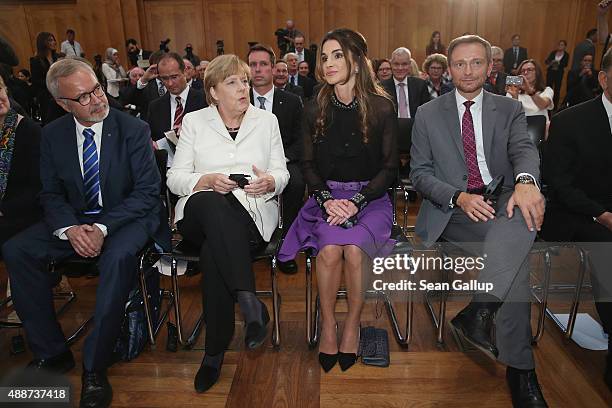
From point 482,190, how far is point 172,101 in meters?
2.56

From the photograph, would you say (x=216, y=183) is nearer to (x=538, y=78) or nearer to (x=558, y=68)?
(x=538, y=78)

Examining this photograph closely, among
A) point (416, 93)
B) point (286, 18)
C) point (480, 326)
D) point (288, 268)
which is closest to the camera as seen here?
point (480, 326)

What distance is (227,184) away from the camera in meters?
2.17

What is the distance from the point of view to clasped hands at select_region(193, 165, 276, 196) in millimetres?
2180

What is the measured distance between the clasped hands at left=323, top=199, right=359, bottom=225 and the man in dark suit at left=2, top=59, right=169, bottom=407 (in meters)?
0.89

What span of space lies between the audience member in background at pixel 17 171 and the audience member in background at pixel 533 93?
3.99m

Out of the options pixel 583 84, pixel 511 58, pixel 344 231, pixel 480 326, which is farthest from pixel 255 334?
pixel 511 58

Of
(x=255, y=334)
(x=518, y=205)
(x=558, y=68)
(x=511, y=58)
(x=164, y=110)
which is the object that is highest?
(x=511, y=58)

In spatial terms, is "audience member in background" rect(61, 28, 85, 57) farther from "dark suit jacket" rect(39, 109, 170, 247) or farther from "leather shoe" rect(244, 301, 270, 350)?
"leather shoe" rect(244, 301, 270, 350)

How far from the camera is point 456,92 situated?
237cm

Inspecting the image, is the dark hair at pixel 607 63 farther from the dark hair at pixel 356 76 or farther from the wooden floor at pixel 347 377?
the wooden floor at pixel 347 377

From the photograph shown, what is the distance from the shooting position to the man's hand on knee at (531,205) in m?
1.95

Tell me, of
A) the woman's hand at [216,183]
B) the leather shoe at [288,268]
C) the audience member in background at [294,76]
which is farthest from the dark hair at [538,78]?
the woman's hand at [216,183]

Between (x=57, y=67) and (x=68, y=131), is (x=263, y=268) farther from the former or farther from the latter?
(x=57, y=67)
